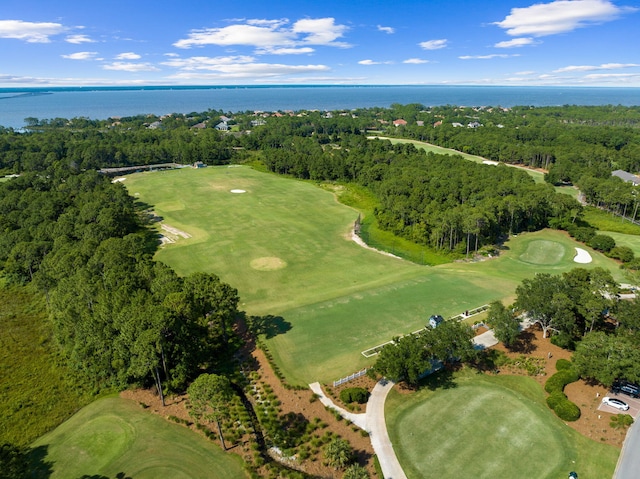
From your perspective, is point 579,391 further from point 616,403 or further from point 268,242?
point 268,242

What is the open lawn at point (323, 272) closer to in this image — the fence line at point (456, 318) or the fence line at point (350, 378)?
the fence line at point (456, 318)

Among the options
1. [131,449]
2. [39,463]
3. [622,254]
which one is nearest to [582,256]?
[622,254]

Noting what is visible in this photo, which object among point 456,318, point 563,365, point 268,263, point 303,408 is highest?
point 268,263

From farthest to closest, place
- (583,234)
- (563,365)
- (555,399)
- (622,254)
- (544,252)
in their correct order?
(583,234)
(544,252)
(622,254)
(563,365)
(555,399)

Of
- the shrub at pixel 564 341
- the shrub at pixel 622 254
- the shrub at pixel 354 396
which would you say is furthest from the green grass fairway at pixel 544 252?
the shrub at pixel 354 396

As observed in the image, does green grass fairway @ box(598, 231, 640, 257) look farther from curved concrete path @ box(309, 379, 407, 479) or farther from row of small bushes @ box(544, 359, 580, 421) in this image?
curved concrete path @ box(309, 379, 407, 479)

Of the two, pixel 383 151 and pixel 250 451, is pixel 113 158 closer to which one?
pixel 383 151

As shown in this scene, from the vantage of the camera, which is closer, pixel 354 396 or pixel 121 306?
pixel 354 396

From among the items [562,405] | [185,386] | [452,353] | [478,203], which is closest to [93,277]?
[185,386]
